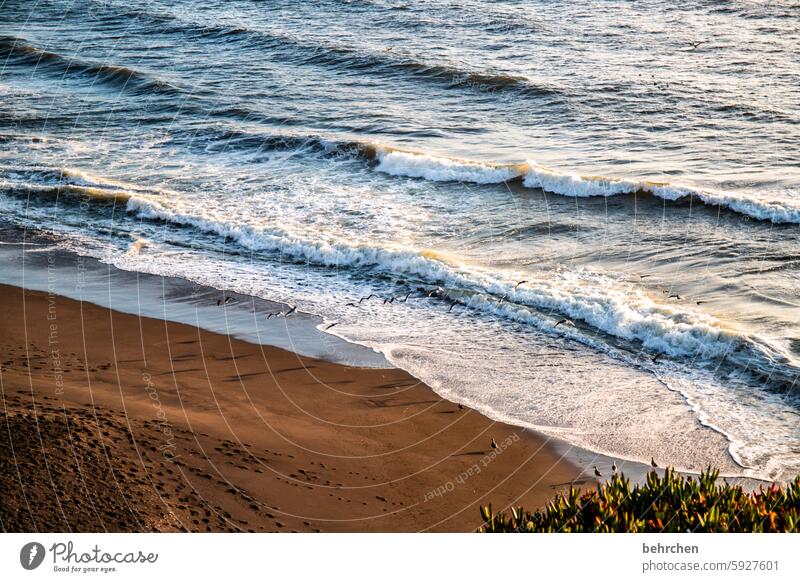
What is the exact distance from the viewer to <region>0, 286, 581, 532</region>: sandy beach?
25.4 ft

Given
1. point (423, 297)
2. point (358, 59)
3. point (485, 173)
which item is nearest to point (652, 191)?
point (485, 173)

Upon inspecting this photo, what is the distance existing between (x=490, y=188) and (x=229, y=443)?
13147 mm

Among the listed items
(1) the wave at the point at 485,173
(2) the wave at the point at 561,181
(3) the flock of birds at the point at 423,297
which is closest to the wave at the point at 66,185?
(1) the wave at the point at 485,173

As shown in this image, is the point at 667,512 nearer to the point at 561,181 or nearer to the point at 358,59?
the point at 561,181

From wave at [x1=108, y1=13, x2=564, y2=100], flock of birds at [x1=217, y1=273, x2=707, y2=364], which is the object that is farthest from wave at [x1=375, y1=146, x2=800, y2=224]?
wave at [x1=108, y1=13, x2=564, y2=100]

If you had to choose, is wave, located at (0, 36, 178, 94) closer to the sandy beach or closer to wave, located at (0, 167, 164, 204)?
wave, located at (0, 167, 164, 204)

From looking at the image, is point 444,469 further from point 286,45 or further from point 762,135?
point 286,45

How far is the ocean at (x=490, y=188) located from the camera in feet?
40.2

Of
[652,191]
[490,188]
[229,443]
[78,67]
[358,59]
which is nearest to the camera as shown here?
[229,443]

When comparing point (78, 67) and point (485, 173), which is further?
point (78, 67)

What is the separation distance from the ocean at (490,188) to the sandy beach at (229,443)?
3.49 feet

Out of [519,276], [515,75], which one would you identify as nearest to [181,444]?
[519,276]

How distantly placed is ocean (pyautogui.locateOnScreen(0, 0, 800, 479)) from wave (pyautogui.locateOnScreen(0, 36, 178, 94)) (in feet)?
0.53

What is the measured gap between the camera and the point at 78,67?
36031 millimetres
